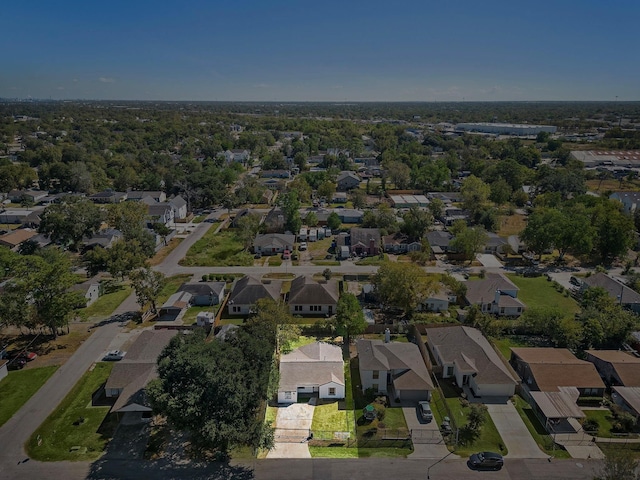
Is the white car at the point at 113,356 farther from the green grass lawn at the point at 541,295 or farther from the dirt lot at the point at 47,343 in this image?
the green grass lawn at the point at 541,295

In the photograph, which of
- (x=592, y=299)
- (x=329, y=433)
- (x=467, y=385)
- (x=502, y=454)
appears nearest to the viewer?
(x=502, y=454)

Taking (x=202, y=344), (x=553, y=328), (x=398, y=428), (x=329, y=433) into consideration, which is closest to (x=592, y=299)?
(x=553, y=328)

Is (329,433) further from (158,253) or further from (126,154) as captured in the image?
(126,154)

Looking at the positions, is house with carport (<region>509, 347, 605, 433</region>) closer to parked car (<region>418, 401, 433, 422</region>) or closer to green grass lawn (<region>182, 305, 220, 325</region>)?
parked car (<region>418, 401, 433, 422</region>)

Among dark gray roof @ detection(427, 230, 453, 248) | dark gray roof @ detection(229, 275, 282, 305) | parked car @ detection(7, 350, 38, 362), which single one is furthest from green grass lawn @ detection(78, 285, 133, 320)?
dark gray roof @ detection(427, 230, 453, 248)

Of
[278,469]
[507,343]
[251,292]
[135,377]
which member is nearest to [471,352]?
[507,343]

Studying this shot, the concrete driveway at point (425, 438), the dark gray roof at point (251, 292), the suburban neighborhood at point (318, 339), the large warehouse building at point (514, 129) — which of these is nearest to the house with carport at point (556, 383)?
the suburban neighborhood at point (318, 339)
